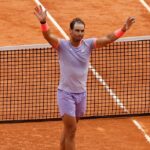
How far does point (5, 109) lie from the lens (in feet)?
49.9

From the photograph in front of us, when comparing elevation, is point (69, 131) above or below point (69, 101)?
below

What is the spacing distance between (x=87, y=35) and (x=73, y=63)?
9.56m

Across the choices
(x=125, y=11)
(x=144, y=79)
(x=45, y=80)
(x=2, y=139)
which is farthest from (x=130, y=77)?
(x=125, y=11)

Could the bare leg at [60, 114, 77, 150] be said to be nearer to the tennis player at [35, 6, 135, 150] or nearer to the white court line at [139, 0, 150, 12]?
the tennis player at [35, 6, 135, 150]

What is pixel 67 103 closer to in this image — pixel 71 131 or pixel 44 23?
pixel 71 131

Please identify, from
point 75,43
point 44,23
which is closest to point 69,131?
point 75,43

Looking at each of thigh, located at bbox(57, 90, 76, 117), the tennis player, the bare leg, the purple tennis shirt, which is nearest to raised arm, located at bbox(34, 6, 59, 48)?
the tennis player

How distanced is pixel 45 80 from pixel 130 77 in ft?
6.37

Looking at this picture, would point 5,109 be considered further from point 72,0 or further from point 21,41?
point 72,0

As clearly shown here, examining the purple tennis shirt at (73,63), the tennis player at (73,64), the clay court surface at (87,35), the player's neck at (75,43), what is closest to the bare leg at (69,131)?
the tennis player at (73,64)

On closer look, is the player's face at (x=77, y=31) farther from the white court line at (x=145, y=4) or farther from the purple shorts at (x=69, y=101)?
the white court line at (x=145, y=4)

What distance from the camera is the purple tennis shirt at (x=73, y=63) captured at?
1101 centimetres

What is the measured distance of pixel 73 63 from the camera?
36.2ft

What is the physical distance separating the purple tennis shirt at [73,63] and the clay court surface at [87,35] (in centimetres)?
238
